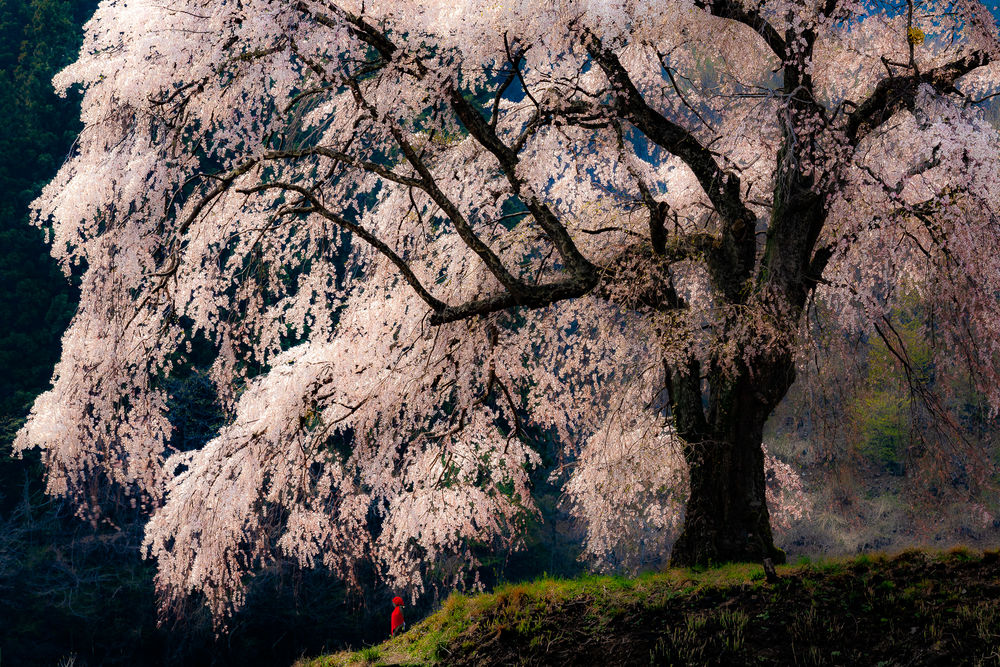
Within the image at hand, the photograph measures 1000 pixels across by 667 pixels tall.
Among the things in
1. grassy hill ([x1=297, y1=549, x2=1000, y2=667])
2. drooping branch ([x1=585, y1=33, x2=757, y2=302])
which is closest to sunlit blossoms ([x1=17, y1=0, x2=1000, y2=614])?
drooping branch ([x1=585, y1=33, x2=757, y2=302])

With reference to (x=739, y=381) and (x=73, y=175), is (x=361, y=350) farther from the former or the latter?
(x=739, y=381)

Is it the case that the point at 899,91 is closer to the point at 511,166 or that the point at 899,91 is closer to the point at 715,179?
the point at 715,179

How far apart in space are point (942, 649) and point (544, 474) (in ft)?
62.4

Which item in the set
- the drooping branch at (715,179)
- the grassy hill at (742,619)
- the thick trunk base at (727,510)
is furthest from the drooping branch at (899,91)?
the grassy hill at (742,619)

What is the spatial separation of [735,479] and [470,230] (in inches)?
112

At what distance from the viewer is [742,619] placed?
171 inches

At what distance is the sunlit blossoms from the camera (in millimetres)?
5133

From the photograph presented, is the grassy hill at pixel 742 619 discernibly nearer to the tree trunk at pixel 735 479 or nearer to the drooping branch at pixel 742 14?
the tree trunk at pixel 735 479

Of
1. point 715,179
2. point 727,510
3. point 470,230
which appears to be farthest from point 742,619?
point 715,179

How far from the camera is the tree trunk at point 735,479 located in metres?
5.99

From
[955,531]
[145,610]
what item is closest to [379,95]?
[145,610]

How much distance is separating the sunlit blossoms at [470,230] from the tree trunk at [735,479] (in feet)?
0.08

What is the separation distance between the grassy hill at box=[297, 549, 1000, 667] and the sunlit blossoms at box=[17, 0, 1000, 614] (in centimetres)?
109

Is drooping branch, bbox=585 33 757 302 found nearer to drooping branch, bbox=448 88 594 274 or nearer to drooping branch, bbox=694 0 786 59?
drooping branch, bbox=694 0 786 59
